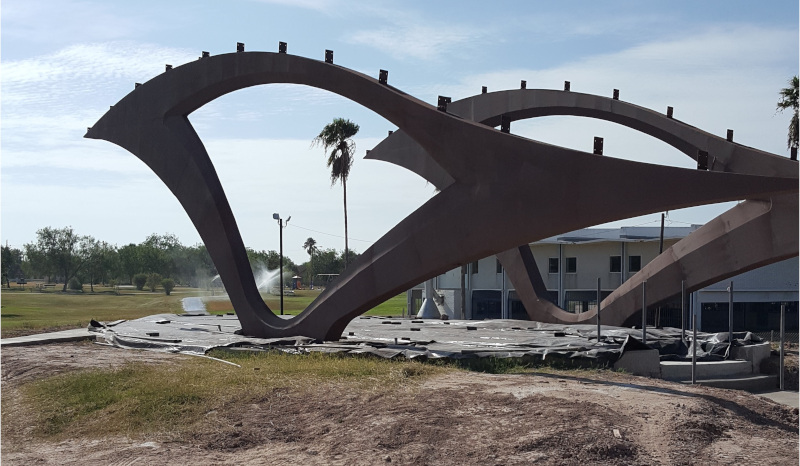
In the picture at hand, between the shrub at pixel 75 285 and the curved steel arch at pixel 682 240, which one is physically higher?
the curved steel arch at pixel 682 240

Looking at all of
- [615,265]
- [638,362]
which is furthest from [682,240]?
[615,265]

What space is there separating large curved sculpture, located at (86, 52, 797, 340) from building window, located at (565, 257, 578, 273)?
87.4 ft

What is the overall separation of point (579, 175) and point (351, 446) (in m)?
A: 7.44

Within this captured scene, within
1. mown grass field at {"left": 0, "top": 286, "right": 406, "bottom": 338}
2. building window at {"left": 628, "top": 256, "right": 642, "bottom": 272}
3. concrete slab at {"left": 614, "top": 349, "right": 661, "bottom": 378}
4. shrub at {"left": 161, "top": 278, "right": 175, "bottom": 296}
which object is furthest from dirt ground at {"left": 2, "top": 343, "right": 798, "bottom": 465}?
shrub at {"left": 161, "top": 278, "right": 175, "bottom": 296}

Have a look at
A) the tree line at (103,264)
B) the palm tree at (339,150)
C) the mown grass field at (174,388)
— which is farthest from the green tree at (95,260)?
the mown grass field at (174,388)

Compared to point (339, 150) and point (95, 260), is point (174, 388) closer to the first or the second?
point (339, 150)

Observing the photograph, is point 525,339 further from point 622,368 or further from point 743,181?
point 743,181

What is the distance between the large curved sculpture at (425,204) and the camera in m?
15.2

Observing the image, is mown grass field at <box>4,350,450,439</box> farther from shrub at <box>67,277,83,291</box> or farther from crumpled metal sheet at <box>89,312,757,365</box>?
shrub at <box>67,277,83,291</box>

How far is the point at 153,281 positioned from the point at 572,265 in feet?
165

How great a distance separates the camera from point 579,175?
15.8 m

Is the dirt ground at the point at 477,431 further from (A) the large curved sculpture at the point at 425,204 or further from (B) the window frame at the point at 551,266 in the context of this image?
(B) the window frame at the point at 551,266

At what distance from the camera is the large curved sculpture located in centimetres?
1525

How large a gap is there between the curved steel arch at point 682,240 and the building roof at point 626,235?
1327cm
